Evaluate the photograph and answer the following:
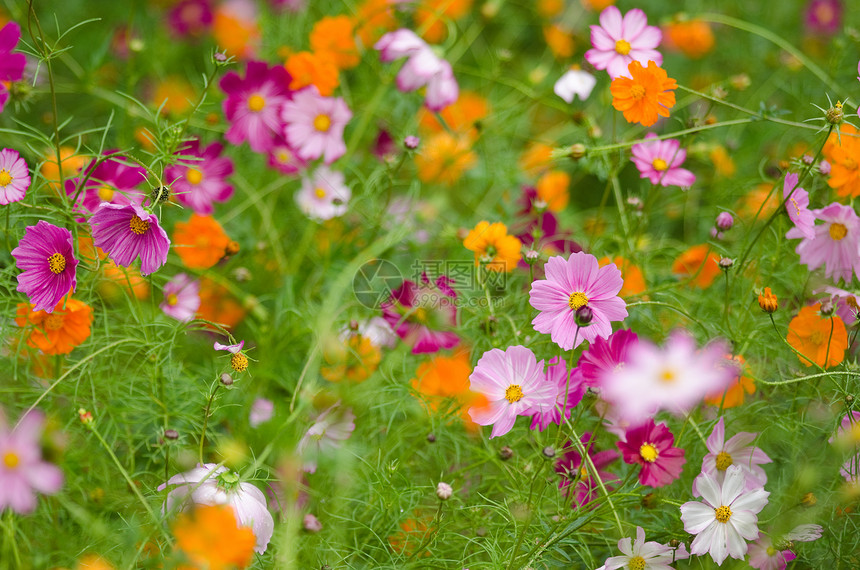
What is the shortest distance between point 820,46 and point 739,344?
1023mm

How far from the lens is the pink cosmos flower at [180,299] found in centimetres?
97

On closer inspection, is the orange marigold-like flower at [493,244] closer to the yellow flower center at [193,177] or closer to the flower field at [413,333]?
the flower field at [413,333]

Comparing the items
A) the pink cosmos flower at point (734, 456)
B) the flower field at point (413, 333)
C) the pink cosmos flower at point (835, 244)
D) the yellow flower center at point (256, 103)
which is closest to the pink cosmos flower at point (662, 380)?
the flower field at point (413, 333)

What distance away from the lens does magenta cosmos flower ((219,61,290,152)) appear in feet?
3.45

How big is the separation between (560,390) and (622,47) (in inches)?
17.6

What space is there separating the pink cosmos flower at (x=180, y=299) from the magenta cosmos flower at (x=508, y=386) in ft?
1.41

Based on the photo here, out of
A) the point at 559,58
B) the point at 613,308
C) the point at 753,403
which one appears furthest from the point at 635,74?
the point at 559,58

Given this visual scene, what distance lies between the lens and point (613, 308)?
0.72m

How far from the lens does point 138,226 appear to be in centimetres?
→ 74

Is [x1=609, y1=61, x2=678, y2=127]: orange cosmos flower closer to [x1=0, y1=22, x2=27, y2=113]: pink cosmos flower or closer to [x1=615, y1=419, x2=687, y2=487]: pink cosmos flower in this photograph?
[x1=615, y1=419, x2=687, y2=487]: pink cosmos flower

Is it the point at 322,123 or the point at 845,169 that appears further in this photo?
the point at 322,123

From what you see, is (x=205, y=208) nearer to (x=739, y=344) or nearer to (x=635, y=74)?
(x=635, y=74)

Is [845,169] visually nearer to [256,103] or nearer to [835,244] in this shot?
[835,244]

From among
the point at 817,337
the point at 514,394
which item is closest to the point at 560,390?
the point at 514,394
